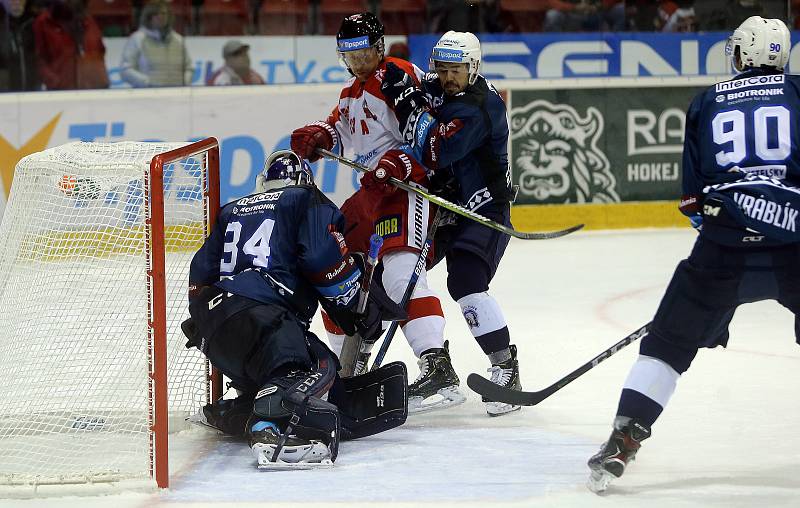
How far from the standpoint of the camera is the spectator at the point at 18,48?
22.0ft

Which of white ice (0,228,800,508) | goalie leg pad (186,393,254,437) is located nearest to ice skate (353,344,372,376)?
white ice (0,228,800,508)

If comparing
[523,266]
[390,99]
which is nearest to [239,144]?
[523,266]

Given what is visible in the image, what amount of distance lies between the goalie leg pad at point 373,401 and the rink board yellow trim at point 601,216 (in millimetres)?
3925

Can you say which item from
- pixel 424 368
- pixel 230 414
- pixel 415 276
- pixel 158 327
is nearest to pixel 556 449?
pixel 424 368

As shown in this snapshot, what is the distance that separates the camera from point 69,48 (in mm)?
6844

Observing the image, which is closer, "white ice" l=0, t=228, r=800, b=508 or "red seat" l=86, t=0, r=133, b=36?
"white ice" l=0, t=228, r=800, b=508

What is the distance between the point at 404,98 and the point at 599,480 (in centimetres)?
145

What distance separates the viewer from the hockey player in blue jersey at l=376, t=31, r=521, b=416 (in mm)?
3744

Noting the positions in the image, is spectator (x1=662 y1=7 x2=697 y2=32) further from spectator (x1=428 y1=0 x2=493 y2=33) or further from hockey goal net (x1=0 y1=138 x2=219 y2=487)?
hockey goal net (x1=0 y1=138 x2=219 y2=487)

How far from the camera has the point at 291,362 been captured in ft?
A: 10.4

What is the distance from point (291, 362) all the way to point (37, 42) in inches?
168

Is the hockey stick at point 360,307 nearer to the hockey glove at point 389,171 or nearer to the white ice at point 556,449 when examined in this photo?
the hockey glove at point 389,171

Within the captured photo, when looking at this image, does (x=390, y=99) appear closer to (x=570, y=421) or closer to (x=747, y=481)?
(x=570, y=421)

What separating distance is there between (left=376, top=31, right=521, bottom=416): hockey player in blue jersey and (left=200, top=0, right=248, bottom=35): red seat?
352cm
